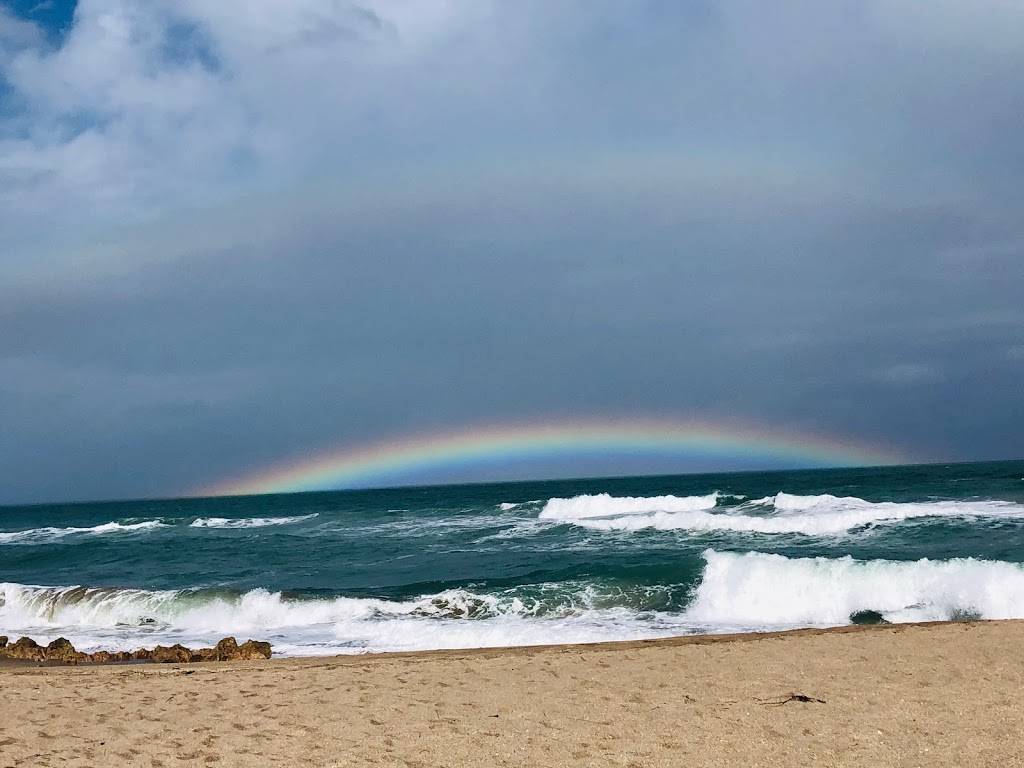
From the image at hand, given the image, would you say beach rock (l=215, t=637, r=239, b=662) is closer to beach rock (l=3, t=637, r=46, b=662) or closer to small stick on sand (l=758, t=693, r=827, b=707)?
beach rock (l=3, t=637, r=46, b=662)

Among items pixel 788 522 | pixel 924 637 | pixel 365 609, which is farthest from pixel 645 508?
pixel 924 637

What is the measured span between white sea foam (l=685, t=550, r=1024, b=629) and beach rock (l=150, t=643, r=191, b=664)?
872 centimetres

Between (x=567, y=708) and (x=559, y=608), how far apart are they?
9.26 m

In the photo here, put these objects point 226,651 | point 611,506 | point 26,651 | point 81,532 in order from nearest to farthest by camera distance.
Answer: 1. point 226,651
2. point 26,651
3. point 611,506
4. point 81,532

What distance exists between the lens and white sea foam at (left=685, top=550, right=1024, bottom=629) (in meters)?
16.0

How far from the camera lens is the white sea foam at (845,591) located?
52.4 feet

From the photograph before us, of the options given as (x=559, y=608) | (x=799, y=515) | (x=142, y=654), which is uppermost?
(x=799, y=515)

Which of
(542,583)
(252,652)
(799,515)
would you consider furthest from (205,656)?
(799,515)

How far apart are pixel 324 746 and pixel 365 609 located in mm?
11109

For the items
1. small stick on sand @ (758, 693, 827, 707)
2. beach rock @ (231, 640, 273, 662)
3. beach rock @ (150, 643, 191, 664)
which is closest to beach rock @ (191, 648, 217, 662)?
beach rock @ (150, 643, 191, 664)

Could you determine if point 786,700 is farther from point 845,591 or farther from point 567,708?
point 845,591

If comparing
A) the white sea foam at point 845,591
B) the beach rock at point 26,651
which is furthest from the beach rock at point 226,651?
the white sea foam at point 845,591

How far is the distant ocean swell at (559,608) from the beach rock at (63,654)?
1.15 meters

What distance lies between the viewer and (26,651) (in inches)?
537
